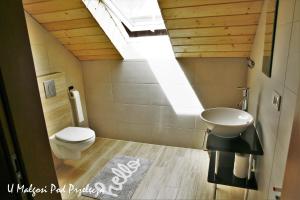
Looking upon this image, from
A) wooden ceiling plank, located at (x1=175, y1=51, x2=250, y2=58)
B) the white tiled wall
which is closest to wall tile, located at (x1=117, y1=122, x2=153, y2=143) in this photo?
the white tiled wall

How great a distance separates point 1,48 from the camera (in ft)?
1.81

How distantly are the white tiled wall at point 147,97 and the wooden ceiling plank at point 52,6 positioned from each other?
0.97 meters

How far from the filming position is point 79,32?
7.93 ft

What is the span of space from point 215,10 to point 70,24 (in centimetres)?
153

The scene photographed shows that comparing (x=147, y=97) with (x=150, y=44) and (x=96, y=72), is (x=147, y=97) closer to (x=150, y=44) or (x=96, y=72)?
(x=150, y=44)

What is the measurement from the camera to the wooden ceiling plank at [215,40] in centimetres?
211

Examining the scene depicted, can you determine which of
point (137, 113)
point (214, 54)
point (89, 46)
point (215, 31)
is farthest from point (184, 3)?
point (137, 113)

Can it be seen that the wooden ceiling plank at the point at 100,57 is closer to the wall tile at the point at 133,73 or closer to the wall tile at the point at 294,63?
the wall tile at the point at 133,73

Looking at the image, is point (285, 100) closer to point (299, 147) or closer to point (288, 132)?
point (288, 132)

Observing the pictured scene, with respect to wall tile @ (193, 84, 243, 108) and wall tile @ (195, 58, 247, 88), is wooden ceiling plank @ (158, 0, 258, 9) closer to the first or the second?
wall tile @ (195, 58, 247, 88)

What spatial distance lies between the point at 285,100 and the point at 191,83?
5.20 feet

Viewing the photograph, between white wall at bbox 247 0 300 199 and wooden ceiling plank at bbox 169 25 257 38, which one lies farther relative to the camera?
wooden ceiling plank at bbox 169 25 257 38

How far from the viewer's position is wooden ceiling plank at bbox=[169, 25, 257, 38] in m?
1.98

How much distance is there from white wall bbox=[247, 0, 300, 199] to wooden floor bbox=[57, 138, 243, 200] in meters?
0.71
